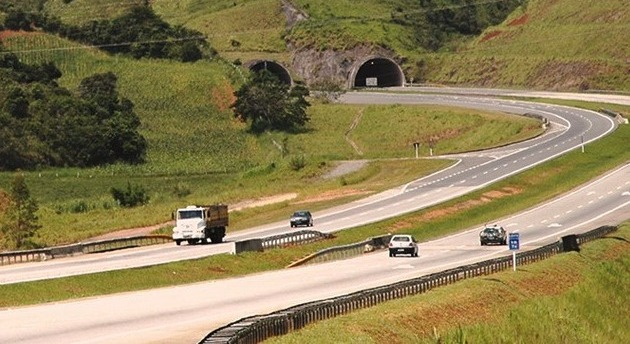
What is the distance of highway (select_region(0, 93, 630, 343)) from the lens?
42812 millimetres

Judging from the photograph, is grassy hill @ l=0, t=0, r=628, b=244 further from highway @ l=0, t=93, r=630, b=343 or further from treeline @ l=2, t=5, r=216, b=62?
highway @ l=0, t=93, r=630, b=343

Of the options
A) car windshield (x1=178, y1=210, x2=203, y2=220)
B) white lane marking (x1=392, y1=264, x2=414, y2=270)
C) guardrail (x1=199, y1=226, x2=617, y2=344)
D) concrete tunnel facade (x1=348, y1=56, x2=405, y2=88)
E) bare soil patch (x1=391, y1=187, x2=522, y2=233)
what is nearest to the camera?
guardrail (x1=199, y1=226, x2=617, y2=344)

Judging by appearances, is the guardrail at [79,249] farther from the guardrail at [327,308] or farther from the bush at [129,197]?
the guardrail at [327,308]

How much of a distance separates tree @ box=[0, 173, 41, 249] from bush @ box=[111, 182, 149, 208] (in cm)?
2407

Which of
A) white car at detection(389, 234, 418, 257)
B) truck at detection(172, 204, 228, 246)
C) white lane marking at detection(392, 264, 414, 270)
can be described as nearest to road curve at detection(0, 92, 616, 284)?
truck at detection(172, 204, 228, 246)

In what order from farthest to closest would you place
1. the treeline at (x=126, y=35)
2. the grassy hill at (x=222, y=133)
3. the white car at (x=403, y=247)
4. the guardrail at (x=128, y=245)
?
the treeline at (x=126, y=35) < the grassy hill at (x=222, y=133) < the white car at (x=403, y=247) < the guardrail at (x=128, y=245)

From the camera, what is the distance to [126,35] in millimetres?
179000

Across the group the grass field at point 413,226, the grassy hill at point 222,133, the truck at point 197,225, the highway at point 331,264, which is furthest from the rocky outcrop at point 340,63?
the truck at point 197,225

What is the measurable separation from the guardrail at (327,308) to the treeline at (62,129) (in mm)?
77116

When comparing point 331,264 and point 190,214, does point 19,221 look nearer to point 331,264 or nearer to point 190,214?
point 190,214

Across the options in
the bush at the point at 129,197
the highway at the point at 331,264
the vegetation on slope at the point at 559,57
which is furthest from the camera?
the vegetation on slope at the point at 559,57

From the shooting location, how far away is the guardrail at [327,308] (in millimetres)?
35438

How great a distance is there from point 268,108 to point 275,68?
4113 cm

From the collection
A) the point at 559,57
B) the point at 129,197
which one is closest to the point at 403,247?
the point at 129,197
